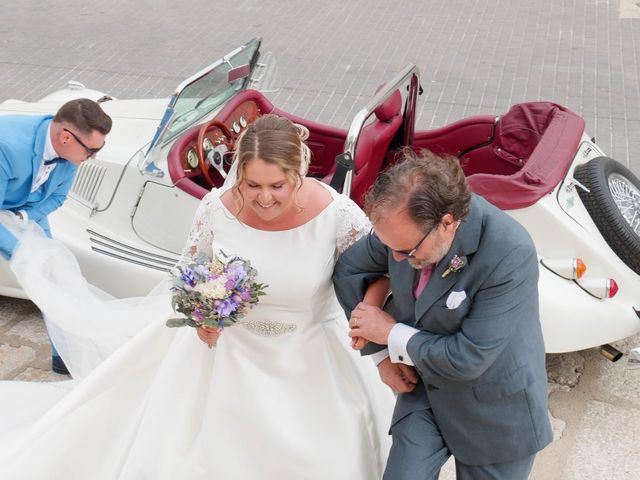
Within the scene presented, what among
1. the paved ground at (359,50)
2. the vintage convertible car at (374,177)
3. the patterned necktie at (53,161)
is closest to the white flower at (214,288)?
the vintage convertible car at (374,177)

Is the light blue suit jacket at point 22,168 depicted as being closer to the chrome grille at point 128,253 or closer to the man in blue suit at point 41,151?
the man in blue suit at point 41,151

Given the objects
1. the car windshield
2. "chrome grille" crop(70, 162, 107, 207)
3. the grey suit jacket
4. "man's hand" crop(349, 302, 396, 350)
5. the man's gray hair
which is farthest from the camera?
"chrome grille" crop(70, 162, 107, 207)

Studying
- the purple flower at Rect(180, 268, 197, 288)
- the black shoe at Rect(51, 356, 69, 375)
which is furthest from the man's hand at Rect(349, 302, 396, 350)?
the black shoe at Rect(51, 356, 69, 375)

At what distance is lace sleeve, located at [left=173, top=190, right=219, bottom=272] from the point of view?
3.40 m

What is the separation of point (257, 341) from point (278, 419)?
0.98 ft

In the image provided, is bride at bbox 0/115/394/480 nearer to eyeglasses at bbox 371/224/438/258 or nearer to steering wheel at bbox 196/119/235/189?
eyeglasses at bbox 371/224/438/258

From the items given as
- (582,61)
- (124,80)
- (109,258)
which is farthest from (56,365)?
(582,61)

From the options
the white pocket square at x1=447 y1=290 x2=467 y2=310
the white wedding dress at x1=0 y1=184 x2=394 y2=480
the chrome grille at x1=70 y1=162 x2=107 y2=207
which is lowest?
the chrome grille at x1=70 y1=162 x2=107 y2=207

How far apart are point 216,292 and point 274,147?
53 centimetres

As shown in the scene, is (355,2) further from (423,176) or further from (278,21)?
(423,176)

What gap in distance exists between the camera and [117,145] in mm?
5105

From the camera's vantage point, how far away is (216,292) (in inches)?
118

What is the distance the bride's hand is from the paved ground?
504 cm

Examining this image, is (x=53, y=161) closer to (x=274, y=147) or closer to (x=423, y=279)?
(x=274, y=147)
